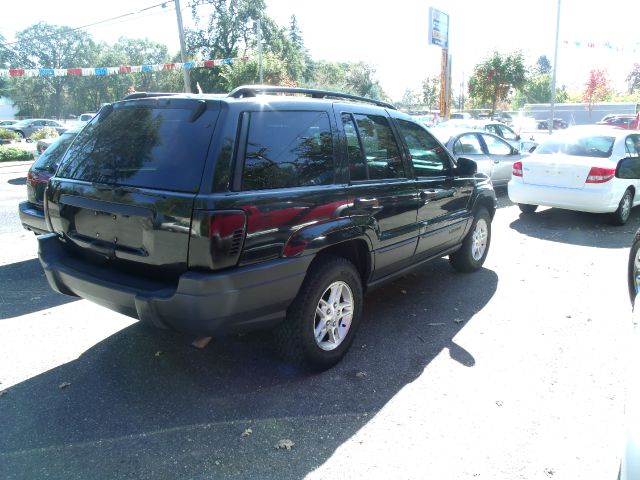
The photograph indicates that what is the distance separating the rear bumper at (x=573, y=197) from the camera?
7.84 m

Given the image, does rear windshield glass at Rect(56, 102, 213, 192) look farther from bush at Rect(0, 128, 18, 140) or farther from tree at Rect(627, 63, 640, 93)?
tree at Rect(627, 63, 640, 93)

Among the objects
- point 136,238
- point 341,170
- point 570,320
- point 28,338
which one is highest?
point 341,170

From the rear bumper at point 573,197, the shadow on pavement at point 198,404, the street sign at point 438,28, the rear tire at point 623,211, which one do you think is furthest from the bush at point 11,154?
the rear tire at point 623,211

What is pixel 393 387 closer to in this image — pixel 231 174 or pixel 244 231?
pixel 244 231

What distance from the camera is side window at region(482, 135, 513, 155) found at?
35.6 ft

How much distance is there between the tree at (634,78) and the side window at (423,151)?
295ft

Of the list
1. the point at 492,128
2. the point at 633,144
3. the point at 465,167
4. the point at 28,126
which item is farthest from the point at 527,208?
the point at 28,126

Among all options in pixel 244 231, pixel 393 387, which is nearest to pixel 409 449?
pixel 393 387

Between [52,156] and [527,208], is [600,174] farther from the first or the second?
[52,156]

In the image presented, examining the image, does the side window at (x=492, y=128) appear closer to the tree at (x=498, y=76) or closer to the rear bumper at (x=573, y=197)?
the rear bumper at (x=573, y=197)

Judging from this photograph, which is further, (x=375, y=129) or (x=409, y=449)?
(x=375, y=129)

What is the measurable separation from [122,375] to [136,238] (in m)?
1.10

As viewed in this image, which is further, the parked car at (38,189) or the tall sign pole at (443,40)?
the tall sign pole at (443,40)

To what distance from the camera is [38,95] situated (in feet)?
254
